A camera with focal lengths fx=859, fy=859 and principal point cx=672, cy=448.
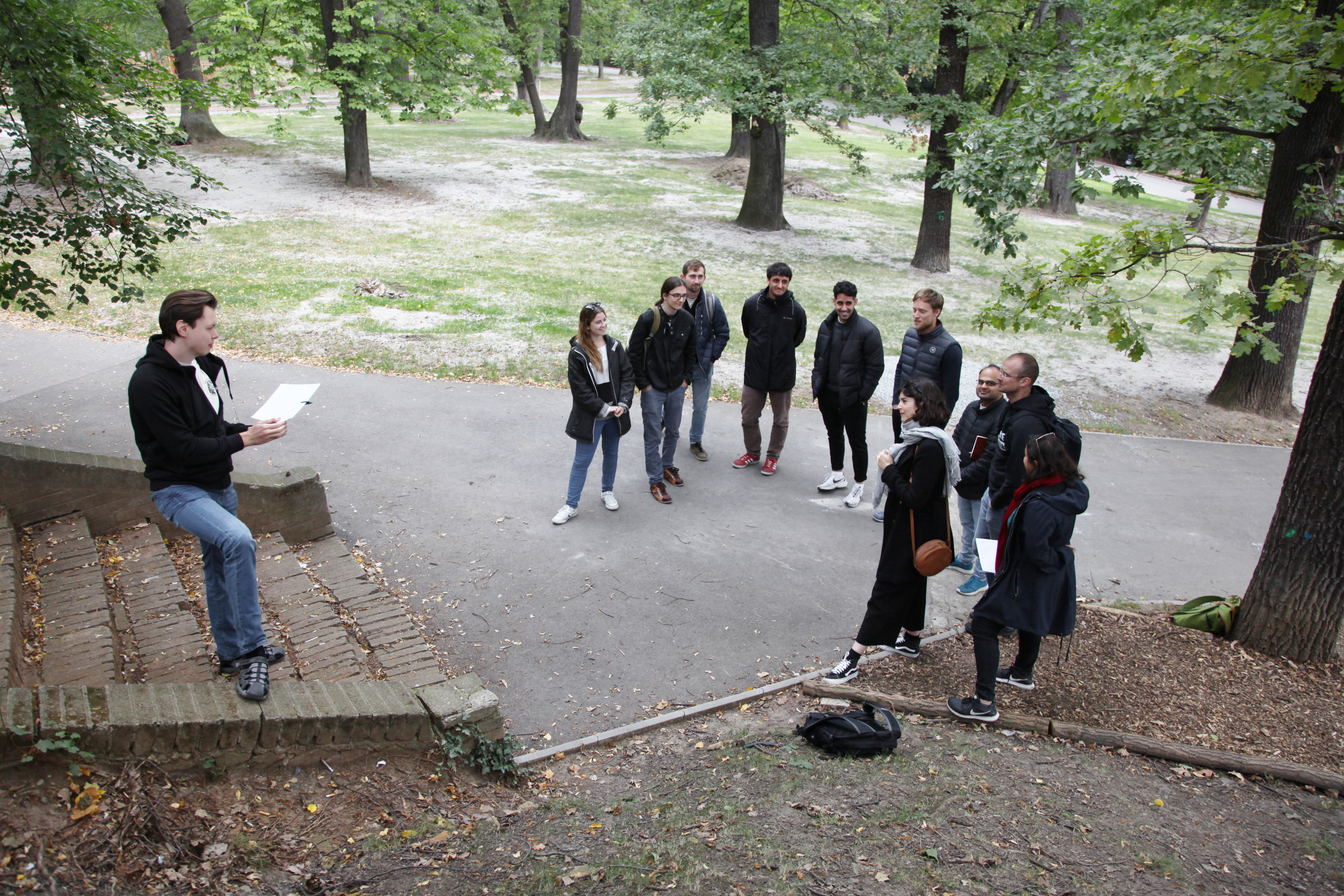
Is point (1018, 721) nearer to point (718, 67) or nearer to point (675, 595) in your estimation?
point (675, 595)

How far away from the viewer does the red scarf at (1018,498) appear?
468cm

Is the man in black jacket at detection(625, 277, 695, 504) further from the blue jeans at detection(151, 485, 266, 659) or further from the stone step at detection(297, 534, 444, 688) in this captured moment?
the blue jeans at detection(151, 485, 266, 659)

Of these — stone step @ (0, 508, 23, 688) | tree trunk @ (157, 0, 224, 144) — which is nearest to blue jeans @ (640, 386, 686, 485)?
stone step @ (0, 508, 23, 688)

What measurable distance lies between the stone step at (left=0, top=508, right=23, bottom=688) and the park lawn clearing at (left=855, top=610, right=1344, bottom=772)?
4.54 meters

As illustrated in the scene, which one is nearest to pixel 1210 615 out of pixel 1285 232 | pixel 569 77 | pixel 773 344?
pixel 773 344

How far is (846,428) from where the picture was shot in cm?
806

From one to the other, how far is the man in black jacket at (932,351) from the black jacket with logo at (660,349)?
186 cm

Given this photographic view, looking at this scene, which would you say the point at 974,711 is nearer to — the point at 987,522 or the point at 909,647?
the point at 909,647

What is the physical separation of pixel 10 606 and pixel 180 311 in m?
1.96

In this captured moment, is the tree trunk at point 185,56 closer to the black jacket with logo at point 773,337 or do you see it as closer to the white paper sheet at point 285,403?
the black jacket with logo at point 773,337

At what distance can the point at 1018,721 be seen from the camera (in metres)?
4.91

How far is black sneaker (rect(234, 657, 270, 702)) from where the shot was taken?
3.89m

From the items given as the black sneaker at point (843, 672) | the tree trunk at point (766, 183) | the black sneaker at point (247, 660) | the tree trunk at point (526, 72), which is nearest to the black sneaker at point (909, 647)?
the black sneaker at point (843, 672)

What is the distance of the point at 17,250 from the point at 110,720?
439cm
